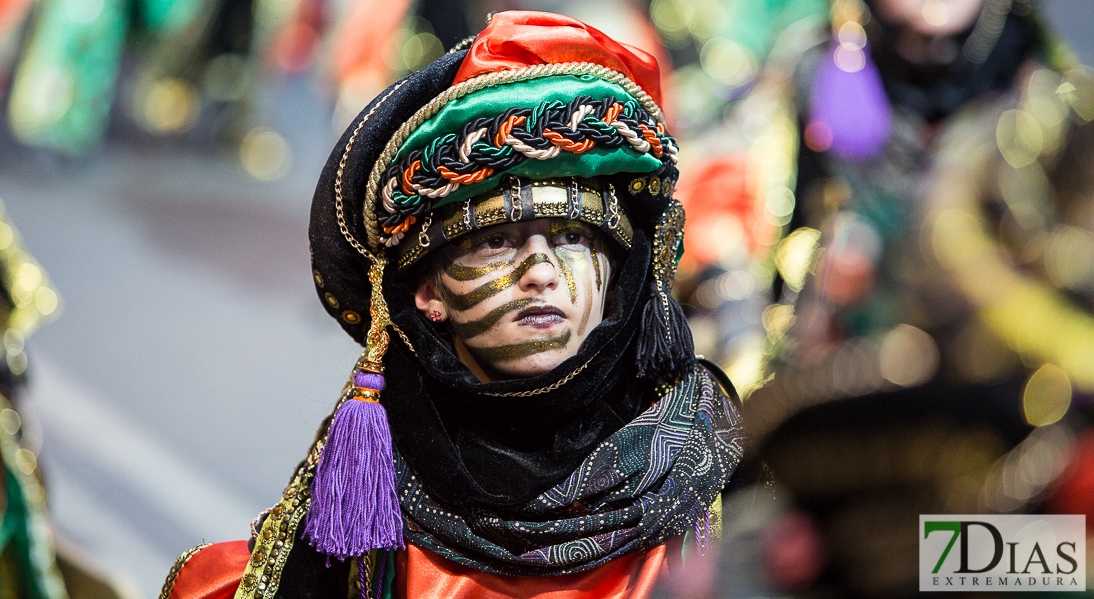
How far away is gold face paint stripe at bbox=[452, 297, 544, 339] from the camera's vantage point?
2.00 metres

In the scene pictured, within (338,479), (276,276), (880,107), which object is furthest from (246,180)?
(338,479)

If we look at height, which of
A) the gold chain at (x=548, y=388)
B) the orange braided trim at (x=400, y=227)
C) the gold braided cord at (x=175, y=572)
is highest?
the orange braided trim at (x=400, y=227)

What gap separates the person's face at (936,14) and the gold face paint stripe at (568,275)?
2.45m

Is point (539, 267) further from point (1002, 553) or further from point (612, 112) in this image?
point (1002, 553)

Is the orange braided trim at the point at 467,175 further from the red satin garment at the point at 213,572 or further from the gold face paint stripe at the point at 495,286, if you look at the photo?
the red satin garment at the point at 213,572

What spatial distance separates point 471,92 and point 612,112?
0.79ft

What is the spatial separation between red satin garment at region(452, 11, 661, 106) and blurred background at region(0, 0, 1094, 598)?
1.81m

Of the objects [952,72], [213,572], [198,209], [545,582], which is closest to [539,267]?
[545,582]

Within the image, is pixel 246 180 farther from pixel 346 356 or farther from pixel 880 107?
pixel 346 356

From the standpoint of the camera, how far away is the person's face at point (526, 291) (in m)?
2.00

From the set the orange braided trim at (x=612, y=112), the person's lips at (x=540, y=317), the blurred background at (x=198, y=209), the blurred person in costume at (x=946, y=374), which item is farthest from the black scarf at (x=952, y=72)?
the blurred person in costume at (x=946, y=374)

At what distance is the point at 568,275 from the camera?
79.7 inches

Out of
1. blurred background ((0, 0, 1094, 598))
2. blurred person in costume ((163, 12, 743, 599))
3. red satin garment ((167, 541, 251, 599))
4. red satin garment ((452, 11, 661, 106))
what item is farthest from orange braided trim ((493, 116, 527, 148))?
blurred background ((0, 0, 1094, 598))

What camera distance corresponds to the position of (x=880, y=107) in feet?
13.1
